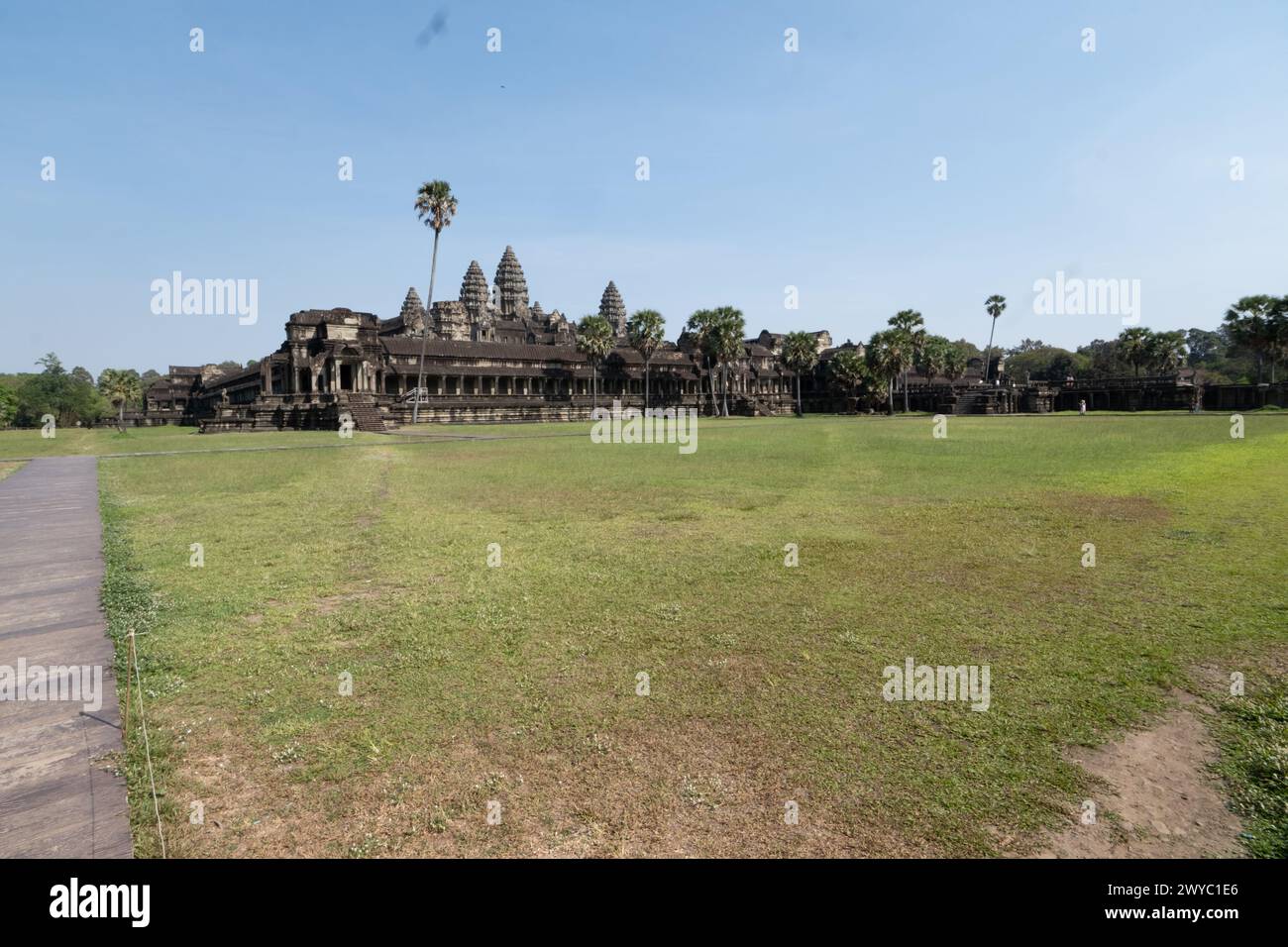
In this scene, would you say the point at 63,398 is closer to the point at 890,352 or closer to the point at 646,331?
the point at 646,331

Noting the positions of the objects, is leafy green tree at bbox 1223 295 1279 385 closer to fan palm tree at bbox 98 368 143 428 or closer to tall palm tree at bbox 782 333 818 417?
tall palm tree at bbox 782 333 818 417

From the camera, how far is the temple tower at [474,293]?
386 feet

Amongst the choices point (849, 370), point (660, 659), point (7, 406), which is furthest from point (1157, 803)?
point (7, 406)

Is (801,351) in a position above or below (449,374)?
above

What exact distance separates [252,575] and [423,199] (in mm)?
63517

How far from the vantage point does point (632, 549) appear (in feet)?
37.2

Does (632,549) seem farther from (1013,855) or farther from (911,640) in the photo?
(1013,855)

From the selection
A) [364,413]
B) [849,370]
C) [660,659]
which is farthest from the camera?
[849,370]

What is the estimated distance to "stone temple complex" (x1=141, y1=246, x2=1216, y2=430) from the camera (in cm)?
6669

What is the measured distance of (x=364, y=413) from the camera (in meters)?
59.2

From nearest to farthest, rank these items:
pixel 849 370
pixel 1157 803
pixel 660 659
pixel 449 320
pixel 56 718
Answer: pixel 1157 803, pixel 56 718, pixel 660 659, pixel 849 370, pixel 449 320

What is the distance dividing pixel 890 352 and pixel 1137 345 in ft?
121

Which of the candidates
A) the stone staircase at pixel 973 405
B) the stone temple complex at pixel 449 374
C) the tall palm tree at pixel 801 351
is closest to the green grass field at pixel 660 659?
the stone temple complex at pixel 449 374
